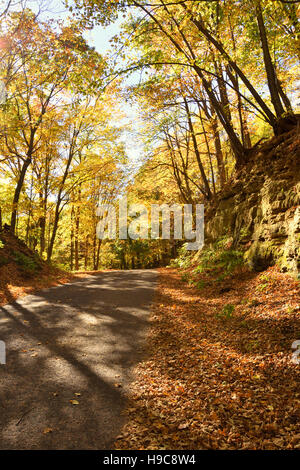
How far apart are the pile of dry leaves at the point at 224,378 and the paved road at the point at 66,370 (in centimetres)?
32

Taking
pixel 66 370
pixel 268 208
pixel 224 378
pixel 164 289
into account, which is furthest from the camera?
pixel 164 289

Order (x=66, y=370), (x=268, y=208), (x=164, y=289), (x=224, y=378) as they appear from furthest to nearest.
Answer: (x=164, y=289) → (x=268, y=208) → (x=66, y=370) → (x=224, y=378)

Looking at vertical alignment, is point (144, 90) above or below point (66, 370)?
above

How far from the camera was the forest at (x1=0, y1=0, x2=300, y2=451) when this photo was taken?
3037 mm

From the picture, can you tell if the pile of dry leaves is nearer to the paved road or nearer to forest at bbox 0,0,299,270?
the paved road

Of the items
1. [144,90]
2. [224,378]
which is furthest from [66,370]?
[144,90]

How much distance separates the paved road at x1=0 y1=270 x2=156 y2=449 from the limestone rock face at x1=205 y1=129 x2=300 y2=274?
3.90 meters

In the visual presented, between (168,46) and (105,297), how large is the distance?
33.4 ft

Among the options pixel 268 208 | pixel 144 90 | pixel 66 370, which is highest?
pixel 144 90

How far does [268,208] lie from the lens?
26.8 feet

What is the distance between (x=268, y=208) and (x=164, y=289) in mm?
4803

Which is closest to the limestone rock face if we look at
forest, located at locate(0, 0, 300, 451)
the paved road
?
forest, located at locate(0, 0, 300, 451)

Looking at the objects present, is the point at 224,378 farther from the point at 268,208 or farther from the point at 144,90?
the point at 144,90
